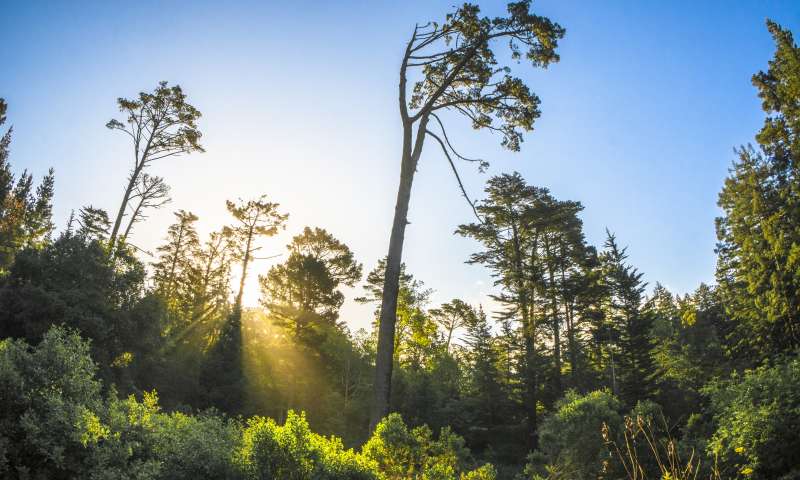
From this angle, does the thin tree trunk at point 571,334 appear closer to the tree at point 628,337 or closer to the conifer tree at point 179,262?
the tree at point 628,337

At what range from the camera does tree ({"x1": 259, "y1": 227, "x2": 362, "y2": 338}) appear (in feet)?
82.4

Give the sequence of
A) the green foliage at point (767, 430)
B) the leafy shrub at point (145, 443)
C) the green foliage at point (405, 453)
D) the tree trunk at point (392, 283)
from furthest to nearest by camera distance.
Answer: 1. the green foliage at point (767, 430)
2. the tree trunk at point (392, 283)
3. the green foliage at point (405, 453)
4. the leafy shrub at point (145, 443)

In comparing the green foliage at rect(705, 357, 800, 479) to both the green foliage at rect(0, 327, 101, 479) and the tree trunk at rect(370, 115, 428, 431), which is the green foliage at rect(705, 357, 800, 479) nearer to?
the tree trunk at rect(370, 115, 428, 431)

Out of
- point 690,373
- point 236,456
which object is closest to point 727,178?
point 690,373

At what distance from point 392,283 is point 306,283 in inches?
773

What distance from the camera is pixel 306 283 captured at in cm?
2600

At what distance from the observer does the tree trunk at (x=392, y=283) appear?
264 inches

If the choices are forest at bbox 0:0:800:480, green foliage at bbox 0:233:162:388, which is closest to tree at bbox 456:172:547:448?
forest at bbox 0:0:800:480

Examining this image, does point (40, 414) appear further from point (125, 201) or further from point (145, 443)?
point (125, 201)

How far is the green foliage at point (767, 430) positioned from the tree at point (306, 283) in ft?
65.9

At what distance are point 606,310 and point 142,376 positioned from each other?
1034 inches

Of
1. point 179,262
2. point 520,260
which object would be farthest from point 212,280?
point 520,260

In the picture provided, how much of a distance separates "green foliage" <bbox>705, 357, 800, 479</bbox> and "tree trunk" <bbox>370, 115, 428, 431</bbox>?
6852 millimetres

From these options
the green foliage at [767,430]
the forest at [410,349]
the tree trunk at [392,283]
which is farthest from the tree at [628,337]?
the tree trunk at [392,283]
